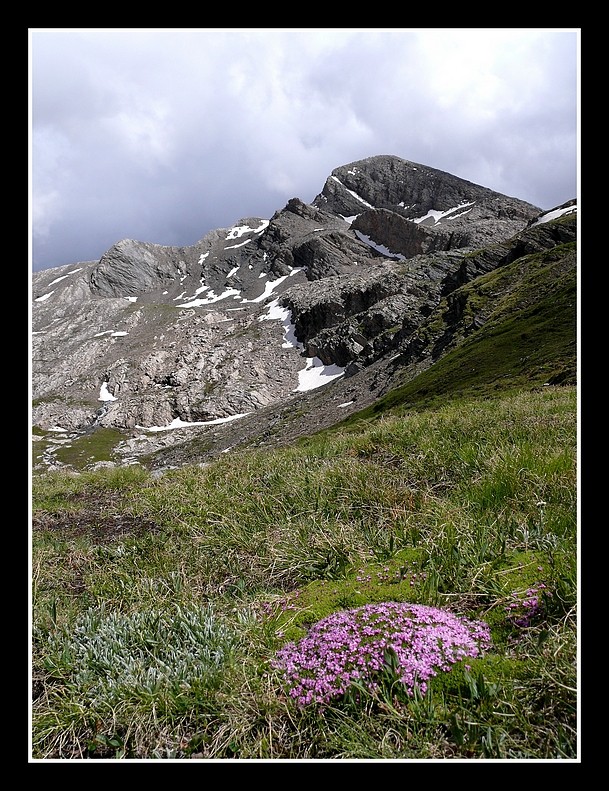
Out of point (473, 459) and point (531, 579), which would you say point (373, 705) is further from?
point (473, 459)

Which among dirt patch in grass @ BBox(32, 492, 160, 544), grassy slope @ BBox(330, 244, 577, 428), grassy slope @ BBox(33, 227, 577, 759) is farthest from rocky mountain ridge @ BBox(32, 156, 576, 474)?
grassy slope @ BBox(33, 227, 577, 759)

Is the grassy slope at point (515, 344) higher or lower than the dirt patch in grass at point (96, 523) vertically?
higher

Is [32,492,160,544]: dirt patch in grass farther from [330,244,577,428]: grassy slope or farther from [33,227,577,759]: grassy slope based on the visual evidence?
[330,244,577,428]: grassy slope

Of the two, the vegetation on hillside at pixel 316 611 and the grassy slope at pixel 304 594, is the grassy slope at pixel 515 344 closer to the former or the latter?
the grassy slope at pixel 304 594

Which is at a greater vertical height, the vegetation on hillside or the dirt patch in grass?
the vegetation on hillside

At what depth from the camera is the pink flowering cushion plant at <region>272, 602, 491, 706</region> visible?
10.0 ft

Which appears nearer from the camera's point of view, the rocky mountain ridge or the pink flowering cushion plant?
the pink flowering cushion plant

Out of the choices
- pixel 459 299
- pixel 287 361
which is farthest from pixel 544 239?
pixel 287 361

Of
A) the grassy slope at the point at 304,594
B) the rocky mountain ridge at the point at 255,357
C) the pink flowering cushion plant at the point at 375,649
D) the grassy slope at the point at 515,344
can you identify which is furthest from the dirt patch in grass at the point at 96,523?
the rocky mountain ridge at the point at 255,357

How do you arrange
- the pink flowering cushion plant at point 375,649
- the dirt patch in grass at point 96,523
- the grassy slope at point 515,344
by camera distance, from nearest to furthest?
the pink flowering cushion plant at point 375,649, the dirt patch in grass at point 96,523, the grassy slope at point 515,344

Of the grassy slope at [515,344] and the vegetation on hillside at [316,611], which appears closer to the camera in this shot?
the vegetation on hillside at [316,611]

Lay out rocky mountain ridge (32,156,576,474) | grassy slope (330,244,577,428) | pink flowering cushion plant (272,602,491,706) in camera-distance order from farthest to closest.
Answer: rocky mountain ridge (32,156,576,474) < grassy slope (330,244,577,428) < pink flowering cushion plant (272,602,491,706)

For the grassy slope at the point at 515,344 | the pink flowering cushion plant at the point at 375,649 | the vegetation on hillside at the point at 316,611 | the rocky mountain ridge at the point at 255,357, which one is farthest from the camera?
the rocky mountain ridge at the point at 255,357

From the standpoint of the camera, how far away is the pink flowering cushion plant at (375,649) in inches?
120
